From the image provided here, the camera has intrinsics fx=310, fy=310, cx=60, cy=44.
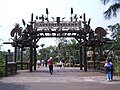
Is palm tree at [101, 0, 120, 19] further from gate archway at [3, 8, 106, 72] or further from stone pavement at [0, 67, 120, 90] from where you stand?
gate archway at [3, 8, 106, 72]

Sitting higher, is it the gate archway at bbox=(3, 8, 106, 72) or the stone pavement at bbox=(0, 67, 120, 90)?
the gate archway at bbox=(3, 8, 106, 72)

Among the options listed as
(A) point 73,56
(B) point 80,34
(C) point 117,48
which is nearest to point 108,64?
(B) point 80,34

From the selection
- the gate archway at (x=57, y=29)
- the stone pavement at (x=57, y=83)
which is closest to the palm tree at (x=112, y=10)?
the stone pavement at (x=57, y=83)

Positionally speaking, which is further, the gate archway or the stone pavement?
the gate archway

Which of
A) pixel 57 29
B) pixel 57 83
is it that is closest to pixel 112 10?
pixel 57 83

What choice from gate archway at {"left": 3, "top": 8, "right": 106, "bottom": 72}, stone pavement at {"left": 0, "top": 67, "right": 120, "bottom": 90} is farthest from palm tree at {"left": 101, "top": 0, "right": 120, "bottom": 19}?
gate archway at {"left": 3, "top": 8, "right": 106, "bottom": 72}

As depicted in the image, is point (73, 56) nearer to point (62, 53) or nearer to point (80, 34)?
point (62, 53)

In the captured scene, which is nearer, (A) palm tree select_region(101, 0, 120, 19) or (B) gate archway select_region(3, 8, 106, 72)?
(A) palm tree select_region(101, 0, 120, 19)

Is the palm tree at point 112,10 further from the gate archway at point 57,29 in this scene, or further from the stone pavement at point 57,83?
the gate archway at point 57,29

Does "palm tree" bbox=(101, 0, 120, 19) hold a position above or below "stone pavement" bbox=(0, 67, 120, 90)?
above

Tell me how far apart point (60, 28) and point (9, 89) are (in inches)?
775

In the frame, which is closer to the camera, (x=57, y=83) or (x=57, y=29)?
(x=57, y=83)

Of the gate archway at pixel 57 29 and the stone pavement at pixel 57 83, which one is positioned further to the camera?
the gate archway at pixel 57 29

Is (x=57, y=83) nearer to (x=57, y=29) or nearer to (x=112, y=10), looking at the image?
(x=112, y=10)
